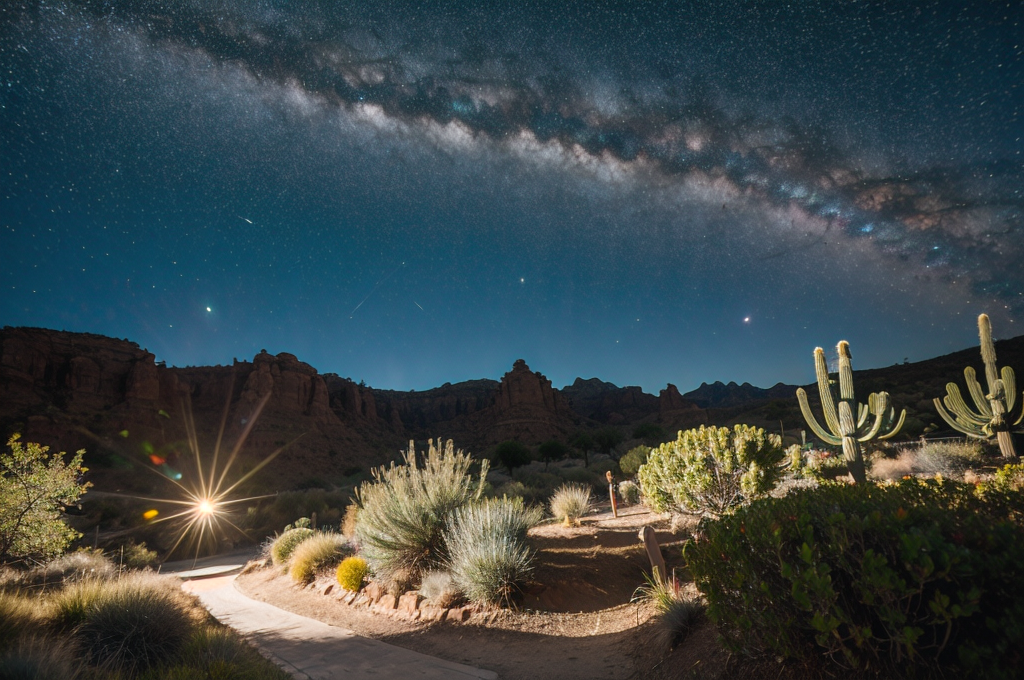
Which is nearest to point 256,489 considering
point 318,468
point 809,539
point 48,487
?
point 318,468

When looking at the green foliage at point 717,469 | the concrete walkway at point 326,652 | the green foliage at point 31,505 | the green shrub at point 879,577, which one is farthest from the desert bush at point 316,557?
the green shrub at point 879,577

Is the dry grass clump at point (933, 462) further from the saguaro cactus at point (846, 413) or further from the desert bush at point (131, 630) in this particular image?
the desert bush at point (131, 630)

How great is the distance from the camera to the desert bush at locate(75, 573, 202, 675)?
5387 mm

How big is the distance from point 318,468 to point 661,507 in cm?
5422

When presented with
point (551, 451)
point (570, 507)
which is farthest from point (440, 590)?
point (551, 451)

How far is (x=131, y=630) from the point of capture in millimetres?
5680

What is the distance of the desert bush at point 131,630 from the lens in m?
5.39

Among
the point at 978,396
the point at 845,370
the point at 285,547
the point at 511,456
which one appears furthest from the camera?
the point at 511,456

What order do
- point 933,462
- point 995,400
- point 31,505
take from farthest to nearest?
point 933,462 → point 995,400 → point 31,505

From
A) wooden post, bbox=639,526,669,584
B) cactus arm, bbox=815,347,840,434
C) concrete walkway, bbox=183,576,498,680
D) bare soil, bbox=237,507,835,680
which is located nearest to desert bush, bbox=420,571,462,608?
bare soil, bbox=237,507,835,680

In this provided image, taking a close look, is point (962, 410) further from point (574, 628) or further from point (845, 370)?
point (574, 628)

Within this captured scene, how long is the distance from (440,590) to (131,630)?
423cm

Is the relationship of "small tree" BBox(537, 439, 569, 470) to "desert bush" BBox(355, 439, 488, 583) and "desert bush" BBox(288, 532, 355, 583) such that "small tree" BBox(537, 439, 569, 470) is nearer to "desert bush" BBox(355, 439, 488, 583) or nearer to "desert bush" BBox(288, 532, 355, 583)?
"desert bush" BBox(288, 532, 355, 583)

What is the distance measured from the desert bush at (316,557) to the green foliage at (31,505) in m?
4.78
